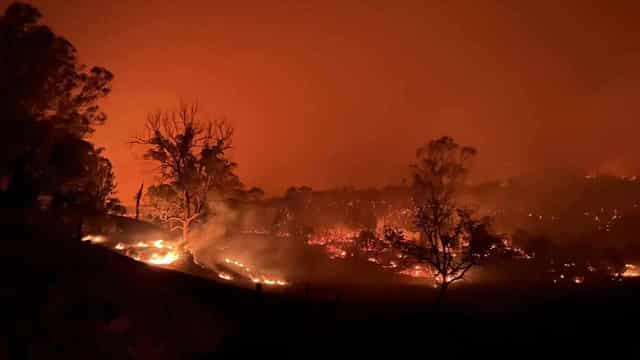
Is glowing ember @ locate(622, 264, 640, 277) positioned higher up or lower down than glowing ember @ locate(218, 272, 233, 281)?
higher up

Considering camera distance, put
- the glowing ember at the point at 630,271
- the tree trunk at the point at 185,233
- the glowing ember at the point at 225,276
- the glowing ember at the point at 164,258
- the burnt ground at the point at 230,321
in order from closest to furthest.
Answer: the burnt ground at the point at 230,321, the glowing ember at the point at 164,258, the glowing ember at the point at 225,276, the tree trunk at the point at 185,233, the glowing ember at the point at 630,271

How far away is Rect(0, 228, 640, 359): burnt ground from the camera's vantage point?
46.6 ft

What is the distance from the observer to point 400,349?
68.9 ft

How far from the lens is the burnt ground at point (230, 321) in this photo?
14.2 m

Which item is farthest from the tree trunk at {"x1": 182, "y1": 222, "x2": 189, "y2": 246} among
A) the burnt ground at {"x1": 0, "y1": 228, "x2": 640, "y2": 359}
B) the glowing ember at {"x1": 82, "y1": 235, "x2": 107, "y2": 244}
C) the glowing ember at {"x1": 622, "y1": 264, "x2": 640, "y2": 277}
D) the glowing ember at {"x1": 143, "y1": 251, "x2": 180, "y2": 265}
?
the glowing ember at {"x1": 622, "y1": 264, "x2": 640, "y2": 277}

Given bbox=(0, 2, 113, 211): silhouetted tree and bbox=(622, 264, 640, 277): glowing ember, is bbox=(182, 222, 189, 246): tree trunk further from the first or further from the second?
bbox=(622, 264, 640, 277): glowing ember

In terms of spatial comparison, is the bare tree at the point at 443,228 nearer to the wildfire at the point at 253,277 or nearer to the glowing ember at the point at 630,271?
the wildfire at the point at 253,277

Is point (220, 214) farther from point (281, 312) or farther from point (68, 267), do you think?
point (68, 267)

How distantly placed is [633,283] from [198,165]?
37.4m

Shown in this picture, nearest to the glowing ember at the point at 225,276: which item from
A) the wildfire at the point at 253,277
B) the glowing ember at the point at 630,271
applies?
the wildfire at the point at 253,277

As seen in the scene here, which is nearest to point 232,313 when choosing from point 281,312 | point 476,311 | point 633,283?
point 281,312

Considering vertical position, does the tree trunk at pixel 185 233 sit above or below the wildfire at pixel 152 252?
above

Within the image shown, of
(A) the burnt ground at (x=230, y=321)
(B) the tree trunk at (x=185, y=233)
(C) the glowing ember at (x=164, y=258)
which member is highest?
(B) the tree trunk at (x=185, y=233)

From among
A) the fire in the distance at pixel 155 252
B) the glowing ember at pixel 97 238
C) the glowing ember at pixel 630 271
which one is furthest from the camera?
the glowing ember at pixel 630 271
